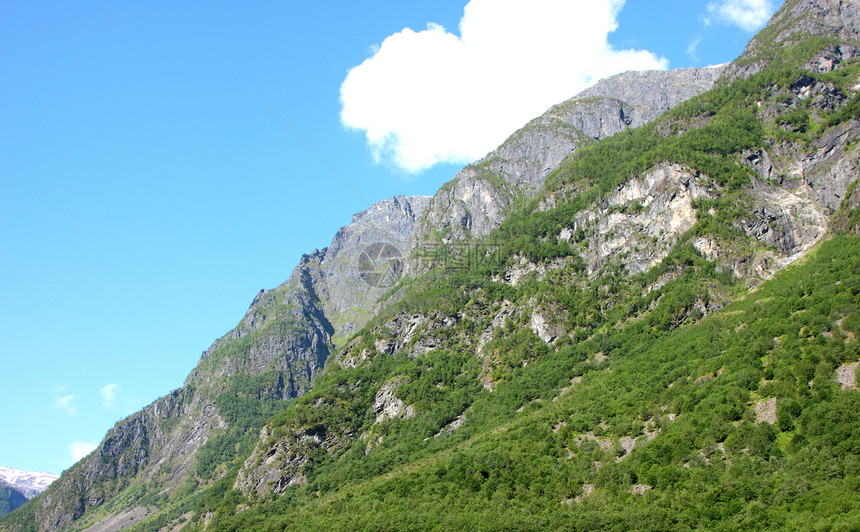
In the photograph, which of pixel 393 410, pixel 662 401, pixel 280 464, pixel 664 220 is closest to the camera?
pixel 662 401

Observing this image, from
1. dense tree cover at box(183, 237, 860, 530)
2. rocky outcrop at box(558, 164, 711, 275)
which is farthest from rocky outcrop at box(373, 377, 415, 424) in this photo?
rocky outcrop at box(558, 164, 711, 275)

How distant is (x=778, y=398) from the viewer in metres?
102

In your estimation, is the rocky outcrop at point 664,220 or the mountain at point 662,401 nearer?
the mountain at point 662,401

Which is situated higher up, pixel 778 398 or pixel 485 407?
pixel 485 407

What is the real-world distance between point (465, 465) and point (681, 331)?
68.7 meters

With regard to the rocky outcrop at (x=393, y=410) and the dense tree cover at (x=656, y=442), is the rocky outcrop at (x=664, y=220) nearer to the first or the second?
the dense tree cover at (x=656, y=442)

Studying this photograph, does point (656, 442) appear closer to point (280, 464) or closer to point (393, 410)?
point (393, 410)

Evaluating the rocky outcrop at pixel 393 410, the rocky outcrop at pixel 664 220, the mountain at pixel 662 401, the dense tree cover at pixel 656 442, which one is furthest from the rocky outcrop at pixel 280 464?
the rocky outcrop at pixel 664 220

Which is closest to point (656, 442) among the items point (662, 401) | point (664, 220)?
point (662, 401)

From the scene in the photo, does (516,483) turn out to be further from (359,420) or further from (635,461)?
(359,420)

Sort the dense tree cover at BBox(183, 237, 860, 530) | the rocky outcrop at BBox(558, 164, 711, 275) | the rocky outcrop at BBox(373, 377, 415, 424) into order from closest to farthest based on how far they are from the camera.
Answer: the dense tree cover at BBox(183, 237, 860, 530)
the rocky outcrop at BBox(558, 164, 711, 275)
the rocky outcrop at BBox(373, 377, 415, 424)

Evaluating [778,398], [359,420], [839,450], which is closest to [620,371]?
[778,398]

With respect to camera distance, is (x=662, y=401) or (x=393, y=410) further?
(x=393, y=410)

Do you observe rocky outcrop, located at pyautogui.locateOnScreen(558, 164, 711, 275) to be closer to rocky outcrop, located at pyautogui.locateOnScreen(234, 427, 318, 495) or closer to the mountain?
the mountain
